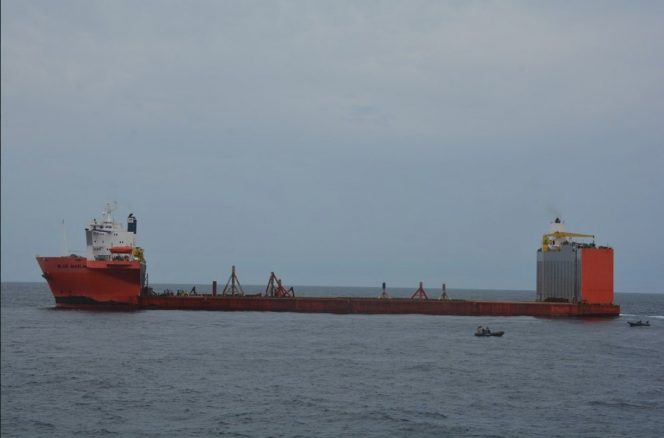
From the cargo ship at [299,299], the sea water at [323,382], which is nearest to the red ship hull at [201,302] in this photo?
the cargo ship at [299,299]

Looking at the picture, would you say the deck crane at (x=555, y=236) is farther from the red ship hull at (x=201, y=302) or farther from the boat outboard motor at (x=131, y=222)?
the boat outboard motor at (x=131, y=222)

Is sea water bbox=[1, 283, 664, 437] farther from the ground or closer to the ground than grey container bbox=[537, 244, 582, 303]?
closer to the ground

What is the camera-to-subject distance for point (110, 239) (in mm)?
83562

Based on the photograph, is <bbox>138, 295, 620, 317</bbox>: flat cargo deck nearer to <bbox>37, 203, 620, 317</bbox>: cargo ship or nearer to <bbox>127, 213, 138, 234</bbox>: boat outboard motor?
<bbox>37, 203, 620, 317</bbox>: cargo ship

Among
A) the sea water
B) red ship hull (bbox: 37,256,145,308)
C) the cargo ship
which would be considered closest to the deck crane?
the cargo ship

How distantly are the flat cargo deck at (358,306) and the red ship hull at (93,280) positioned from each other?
2.32 metres

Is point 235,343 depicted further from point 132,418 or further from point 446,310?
point 446,310

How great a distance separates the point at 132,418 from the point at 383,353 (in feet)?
75.7

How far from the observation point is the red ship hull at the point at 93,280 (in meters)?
78.9

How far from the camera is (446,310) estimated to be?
278 feet


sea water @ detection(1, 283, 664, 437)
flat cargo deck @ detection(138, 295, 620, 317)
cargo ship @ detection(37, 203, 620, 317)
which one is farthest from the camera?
flat cargo deck @ detection(138, 295, 620, 317)

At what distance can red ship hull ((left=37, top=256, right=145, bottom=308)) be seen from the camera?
78938 millimetres

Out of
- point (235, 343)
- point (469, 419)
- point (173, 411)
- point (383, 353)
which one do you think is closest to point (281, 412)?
point (173, 411)

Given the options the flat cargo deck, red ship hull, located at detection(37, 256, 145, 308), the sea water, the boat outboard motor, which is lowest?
the sea water
